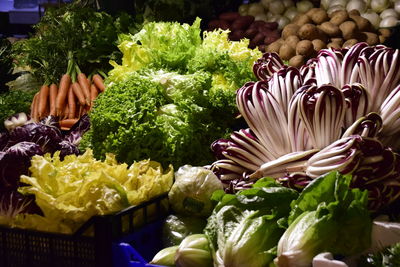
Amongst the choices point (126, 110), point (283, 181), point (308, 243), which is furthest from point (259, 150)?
point (126, 110)

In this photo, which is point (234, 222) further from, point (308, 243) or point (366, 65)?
point (366, 65)

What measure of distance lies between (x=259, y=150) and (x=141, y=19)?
2915mm

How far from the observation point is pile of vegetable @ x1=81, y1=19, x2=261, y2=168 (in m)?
2.88

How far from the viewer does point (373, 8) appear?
5551 mm

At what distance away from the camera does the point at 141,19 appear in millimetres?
4977

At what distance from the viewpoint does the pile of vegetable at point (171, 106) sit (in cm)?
288

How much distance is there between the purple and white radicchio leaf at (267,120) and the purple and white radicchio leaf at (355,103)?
0.25 metres

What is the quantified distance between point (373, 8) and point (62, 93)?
304 centimetres

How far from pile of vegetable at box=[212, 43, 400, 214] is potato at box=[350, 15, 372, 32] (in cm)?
260

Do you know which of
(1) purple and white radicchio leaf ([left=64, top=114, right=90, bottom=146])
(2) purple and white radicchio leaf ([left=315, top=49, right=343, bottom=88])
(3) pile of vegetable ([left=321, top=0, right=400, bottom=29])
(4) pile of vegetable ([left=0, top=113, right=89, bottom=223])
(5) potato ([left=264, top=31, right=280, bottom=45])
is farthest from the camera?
(3) pile of vegetable ([left=321, top=0, right=400, bottom=29])

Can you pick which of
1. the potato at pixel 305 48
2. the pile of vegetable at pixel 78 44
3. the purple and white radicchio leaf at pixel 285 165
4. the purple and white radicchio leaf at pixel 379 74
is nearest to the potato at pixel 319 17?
the potato at pixel 305 48

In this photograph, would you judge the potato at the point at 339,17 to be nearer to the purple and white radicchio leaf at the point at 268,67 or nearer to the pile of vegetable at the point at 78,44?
the pile of vegetable at the point at 78,44

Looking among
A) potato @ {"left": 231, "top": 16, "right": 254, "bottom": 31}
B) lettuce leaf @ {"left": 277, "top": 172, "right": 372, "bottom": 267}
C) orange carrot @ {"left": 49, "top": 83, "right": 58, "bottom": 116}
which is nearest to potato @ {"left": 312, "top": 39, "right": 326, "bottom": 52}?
potato @ {"left": 231, "top": 16, "right": 254, "bottom": 31}

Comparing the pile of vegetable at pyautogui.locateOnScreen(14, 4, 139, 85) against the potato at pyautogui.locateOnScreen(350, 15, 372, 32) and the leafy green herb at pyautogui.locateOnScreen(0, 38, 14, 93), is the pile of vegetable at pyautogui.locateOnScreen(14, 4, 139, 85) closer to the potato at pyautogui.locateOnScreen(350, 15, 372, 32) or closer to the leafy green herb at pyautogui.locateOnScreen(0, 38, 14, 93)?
the leafy green herb at pyautogui.locateOnScreen(0, 38, 14, 93)
